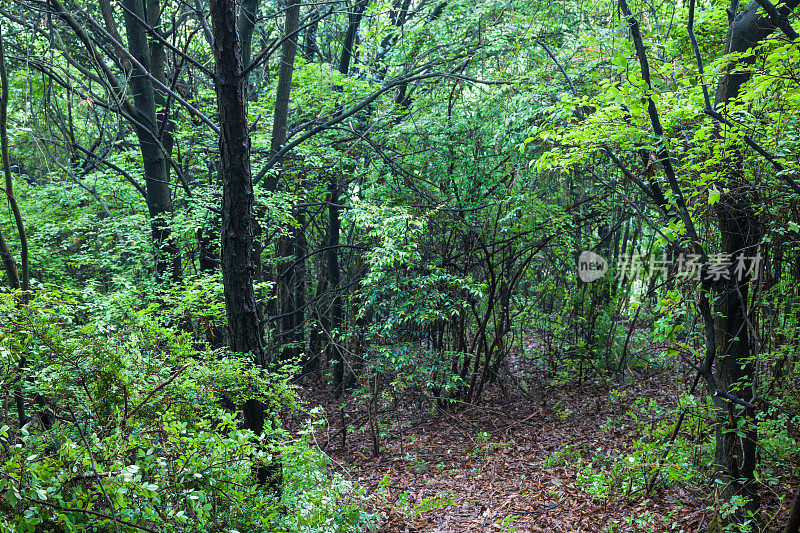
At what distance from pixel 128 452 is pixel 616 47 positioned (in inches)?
234

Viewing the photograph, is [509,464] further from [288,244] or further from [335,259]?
[288,244]

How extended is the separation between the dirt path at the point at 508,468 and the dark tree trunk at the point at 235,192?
1.91m

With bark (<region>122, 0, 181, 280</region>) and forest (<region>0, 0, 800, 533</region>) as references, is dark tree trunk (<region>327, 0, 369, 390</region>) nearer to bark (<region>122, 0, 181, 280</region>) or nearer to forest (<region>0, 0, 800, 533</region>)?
forest (<region>0, 0, 800, 533</region>)

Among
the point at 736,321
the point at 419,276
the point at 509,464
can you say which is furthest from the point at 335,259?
the point at 736,321

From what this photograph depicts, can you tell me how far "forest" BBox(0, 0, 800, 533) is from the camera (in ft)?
10.9

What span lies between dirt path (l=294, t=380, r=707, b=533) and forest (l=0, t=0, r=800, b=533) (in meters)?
0.05

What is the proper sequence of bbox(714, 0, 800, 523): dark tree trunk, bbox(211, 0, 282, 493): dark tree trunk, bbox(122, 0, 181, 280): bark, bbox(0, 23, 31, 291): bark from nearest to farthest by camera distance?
bbox(714, 0, 800, 523): dark tree trunk
bbox(0, 23, 31, 291): bark
bbox(211, 0, 282, 493): dark tree trunk
bbox(122, 0, 181, 280): bark

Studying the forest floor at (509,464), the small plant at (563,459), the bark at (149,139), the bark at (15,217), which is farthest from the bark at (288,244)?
the small plant at (563,459)

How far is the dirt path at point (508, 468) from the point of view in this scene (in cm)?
503

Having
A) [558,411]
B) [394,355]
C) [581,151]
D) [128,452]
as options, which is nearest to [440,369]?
[394,355]

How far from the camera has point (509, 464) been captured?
680 cm

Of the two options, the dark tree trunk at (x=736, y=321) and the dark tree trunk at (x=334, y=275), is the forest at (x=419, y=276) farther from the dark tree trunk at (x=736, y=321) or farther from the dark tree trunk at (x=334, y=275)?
the dark tree trunk at (x=334, y=275)

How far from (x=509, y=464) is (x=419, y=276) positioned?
298 centimetres

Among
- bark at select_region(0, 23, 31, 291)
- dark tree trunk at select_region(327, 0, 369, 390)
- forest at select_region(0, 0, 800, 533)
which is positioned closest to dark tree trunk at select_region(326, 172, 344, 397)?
dark tree trunk at select_region(327, 0, 369, 390)
